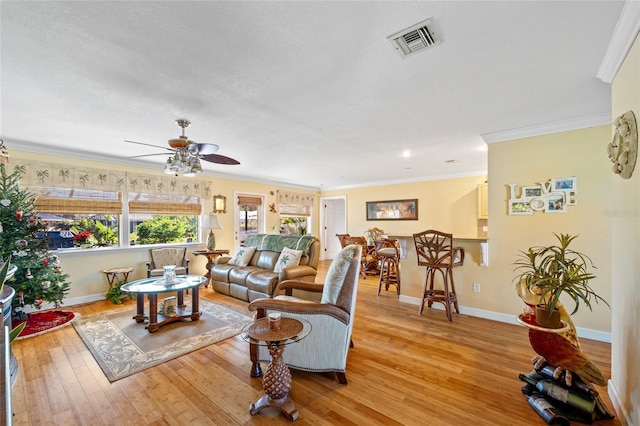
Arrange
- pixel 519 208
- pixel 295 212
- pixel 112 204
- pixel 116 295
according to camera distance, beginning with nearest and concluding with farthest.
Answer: pixel 519 208, pixel 116 295, pixel 112 204, pixel 295 212

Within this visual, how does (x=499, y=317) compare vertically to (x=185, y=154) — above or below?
below

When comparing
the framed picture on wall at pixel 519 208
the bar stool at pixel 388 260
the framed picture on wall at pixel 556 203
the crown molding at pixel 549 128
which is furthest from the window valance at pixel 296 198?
the framed picture on wall at pixel 556 203

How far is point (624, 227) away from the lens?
1.72 metres

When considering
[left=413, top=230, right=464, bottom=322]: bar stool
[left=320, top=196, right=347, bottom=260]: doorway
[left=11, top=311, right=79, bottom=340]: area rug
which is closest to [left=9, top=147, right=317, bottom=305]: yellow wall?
[left=11, top=311, right=79, bottom=340]: area rug

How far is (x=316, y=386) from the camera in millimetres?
2102

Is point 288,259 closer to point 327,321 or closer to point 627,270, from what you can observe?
point 327,321

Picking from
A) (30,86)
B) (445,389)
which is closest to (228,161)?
(30,86)

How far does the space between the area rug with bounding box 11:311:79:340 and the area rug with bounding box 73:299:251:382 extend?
0.56 feet

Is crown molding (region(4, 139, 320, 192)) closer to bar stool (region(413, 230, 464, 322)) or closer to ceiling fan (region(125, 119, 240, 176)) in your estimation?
ceiling fan (region(125, 119, 240, 176))

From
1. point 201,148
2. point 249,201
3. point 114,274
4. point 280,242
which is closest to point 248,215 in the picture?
point 249,201

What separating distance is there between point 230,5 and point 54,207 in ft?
14.8

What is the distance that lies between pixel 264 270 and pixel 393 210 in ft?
14.0

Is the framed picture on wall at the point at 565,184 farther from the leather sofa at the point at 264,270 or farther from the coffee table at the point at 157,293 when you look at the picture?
the coffee table at the point at 157,293

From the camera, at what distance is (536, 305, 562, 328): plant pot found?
186cm
